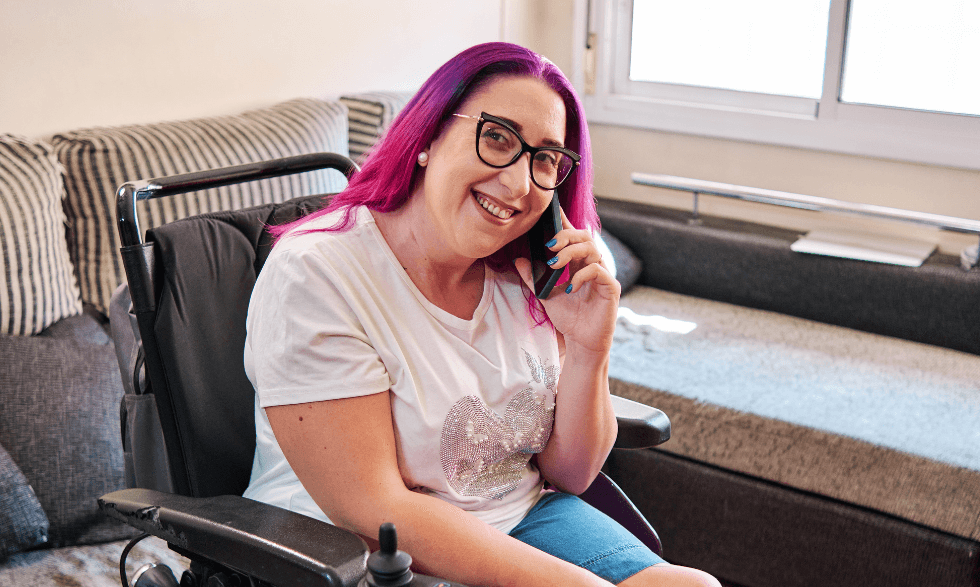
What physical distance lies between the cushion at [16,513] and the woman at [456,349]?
0.39 metres

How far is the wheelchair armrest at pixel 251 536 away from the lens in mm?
849

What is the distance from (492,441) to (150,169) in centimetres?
92

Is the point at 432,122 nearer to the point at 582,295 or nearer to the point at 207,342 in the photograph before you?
the point at 582,295

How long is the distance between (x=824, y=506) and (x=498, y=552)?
984mm

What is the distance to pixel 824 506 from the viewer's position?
1.73 meters

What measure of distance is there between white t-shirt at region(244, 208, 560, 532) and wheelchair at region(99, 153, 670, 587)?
0.06 m

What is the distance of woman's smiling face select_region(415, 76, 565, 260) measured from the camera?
3.53ft

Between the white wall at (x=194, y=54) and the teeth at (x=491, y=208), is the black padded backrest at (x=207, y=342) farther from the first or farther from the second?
the white wall at (x=194, y=54)

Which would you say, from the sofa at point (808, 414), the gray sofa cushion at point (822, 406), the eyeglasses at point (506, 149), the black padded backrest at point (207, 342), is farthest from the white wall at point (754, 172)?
the black padded backrest at point (207, 342)

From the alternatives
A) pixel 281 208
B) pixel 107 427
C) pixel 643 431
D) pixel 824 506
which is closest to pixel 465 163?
pixel 281 208

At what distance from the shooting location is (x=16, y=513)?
1.28 metres

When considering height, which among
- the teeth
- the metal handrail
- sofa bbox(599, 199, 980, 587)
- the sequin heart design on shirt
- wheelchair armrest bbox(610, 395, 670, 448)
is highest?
the teeth

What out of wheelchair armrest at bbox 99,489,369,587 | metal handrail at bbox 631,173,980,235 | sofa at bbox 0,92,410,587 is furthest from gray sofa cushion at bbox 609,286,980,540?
wheelchair armrest at bbox 99,489,369,587

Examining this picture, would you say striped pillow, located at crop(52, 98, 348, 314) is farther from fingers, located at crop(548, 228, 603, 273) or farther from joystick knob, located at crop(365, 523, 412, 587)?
joystick knob, located at crop(365, 523, 412, 587)
